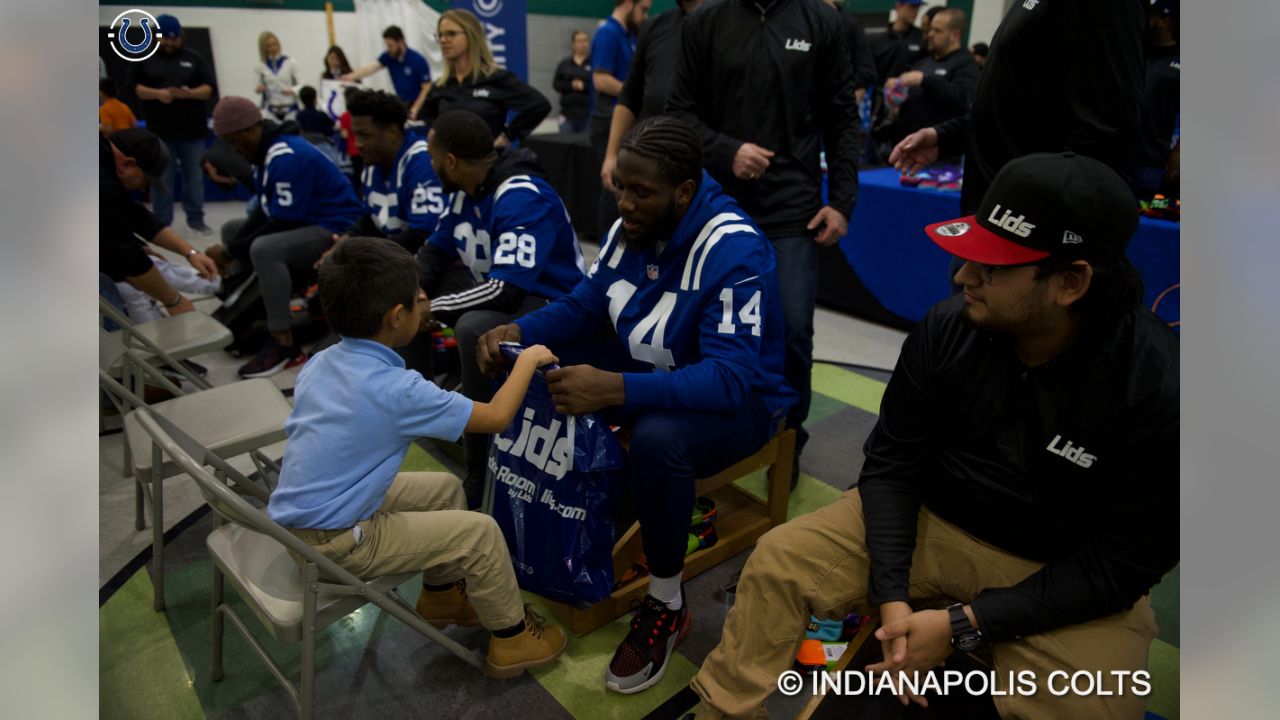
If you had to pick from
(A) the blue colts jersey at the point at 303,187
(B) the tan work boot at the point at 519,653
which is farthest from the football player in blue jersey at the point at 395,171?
(B) the tan work boot at the point at 519,653

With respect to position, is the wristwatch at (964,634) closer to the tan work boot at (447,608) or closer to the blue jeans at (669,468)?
the blue jeans at (669,468)

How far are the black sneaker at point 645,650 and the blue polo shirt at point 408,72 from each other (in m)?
6.72

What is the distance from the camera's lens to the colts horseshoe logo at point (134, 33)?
5.19ft

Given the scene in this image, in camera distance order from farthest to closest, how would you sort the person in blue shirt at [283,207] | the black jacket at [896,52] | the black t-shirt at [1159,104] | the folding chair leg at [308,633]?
the black jacket at [896,52], the person in blue shirt at [283,207], the black t-shirt at [1159,104], the folding chair leg at [308,633]

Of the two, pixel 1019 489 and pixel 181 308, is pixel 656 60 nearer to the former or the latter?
pixel 181 308

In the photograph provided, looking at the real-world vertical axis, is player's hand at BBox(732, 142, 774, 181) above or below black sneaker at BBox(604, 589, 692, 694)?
above

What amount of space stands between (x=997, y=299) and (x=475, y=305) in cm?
193

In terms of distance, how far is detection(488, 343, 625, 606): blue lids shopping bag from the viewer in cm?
205

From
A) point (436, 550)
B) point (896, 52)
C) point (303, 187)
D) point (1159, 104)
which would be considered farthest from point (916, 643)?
point (896, 52)

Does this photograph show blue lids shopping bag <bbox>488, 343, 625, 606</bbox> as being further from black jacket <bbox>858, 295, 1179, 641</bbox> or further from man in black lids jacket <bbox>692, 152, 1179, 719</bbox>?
black jacket <bbox>858, 295, 1179, 641</bbox>

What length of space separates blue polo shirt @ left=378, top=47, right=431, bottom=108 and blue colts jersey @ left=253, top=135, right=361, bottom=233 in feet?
12.1

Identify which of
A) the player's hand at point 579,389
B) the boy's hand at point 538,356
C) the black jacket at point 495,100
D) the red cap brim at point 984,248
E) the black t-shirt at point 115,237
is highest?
the black jacket at point 495,100

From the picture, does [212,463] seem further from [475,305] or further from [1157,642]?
[1157,642]

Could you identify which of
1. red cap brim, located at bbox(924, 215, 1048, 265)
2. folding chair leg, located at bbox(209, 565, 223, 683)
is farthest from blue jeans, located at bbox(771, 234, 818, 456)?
folding chair leg, located at bbox(209, 565, 223, 683)
